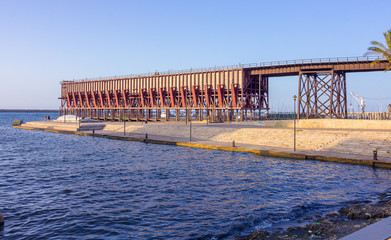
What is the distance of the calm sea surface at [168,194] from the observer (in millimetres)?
12367

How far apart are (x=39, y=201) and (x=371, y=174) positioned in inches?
878

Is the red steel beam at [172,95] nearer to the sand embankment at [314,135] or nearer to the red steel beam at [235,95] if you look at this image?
the red steel beam at [235,95]

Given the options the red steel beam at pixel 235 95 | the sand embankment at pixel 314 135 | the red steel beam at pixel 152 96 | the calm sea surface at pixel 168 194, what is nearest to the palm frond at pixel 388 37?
the sand embankment at pixel 314 135

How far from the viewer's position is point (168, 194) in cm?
1722

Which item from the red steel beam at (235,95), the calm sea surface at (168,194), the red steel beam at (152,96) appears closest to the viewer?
the calm sea surface at (168,194)

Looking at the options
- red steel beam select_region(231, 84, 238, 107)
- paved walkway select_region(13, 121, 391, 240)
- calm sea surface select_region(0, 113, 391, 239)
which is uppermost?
red steel beam select_region(231, 84, 238, 107)

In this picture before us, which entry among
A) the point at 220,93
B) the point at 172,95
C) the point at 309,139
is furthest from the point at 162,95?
the point at 309,139

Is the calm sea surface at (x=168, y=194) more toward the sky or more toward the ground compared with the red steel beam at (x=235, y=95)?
more toward the ground

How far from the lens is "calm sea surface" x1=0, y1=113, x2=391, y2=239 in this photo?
12.4m

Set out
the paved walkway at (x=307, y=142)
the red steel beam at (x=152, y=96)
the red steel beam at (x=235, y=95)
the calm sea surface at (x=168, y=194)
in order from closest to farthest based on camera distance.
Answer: the calm sea surface at (x=168, y=194) < the paved walkway at (x=307, y=142) < the red steel beam at (x=235, y=95) < the red steel beam at (x=152, y=96)

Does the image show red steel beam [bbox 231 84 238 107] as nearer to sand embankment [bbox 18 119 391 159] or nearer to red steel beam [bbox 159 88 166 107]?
sand embankment [bbox 18 119 391 159]

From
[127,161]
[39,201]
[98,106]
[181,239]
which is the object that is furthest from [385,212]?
[98,106]

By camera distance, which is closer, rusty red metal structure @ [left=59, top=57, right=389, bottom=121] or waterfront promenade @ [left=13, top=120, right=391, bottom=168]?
waterfront promenade @ [left=13, top=120, right=391, bottom=168]

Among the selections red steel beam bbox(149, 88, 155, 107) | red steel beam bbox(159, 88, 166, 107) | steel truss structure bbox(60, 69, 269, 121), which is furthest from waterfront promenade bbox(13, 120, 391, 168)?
red steel beam bbox(149, 88, 155, 107)
